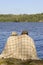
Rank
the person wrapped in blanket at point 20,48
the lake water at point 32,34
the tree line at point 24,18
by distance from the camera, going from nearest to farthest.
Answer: the person wrapped in blanket at point 20,48 → the lake water at point 32,34 → the tree line at point 24,18

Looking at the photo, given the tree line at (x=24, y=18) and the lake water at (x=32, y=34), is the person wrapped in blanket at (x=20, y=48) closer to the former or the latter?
the lake water at (x=32, y=34)

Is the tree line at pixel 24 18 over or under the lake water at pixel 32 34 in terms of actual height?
under

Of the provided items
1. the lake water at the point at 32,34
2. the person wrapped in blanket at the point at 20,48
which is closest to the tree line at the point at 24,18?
the lake water at the point at 32,34

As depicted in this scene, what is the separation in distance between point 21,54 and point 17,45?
0.41 meters

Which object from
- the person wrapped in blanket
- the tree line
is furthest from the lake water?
the tree line

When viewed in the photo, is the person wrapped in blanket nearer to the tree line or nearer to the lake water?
the lake water

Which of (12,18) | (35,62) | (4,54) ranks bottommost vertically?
(12,18)

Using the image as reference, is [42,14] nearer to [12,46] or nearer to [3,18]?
[3,18]

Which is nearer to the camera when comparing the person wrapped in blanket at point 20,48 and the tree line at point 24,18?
the person wrapped in blanket at point 20,48

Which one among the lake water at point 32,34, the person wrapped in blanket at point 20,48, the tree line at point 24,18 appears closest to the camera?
the person wrapped in blanket at point 20,48

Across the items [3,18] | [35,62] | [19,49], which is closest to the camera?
[35,62]

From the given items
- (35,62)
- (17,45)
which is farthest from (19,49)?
(35,62)

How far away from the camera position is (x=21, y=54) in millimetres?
13312

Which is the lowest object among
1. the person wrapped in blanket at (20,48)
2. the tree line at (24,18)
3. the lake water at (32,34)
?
the tree line at (24,18)
